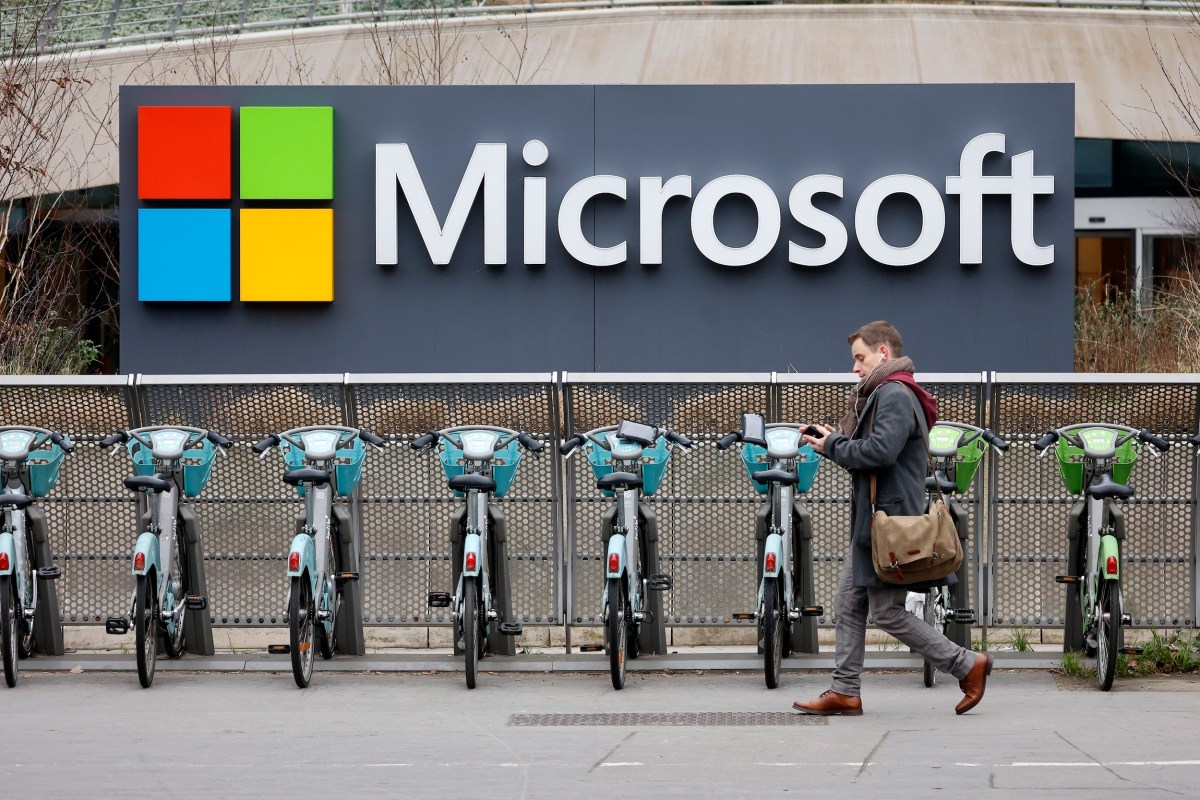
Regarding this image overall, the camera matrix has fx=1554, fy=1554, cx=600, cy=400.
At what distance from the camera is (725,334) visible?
1579 cm

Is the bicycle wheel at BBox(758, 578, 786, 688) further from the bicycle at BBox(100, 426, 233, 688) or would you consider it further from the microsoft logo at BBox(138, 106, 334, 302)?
the microsoft logo at BBox(138, 106, 334, 302)

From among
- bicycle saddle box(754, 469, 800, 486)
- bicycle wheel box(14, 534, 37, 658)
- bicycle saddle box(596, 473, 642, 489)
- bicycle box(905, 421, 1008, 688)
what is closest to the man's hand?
bicycle saddle box(754, 469, 800, 486)

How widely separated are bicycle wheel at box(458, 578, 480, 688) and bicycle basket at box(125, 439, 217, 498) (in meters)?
1.61

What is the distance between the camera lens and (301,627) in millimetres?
7906

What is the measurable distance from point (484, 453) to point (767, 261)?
319 inches

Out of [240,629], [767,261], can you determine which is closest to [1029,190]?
[767,261]

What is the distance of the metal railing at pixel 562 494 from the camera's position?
8.58 meters

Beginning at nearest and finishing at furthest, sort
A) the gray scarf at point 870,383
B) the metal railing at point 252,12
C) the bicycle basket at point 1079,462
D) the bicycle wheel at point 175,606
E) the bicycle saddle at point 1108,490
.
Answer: the gray scarf at point 870,383 → the bicycle saddle at point 1108,490 → the bicycle basket at point 1079,462 → the bicycle wheel at point 175,606 → the metal railing at point 252,12

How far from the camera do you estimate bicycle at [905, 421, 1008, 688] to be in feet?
26.0

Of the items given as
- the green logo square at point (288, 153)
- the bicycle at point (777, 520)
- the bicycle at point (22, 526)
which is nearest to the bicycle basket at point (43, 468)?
the bicycle at point (22, 526)

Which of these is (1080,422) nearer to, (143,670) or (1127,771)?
(1127,771)

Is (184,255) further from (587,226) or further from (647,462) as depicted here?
(647,462)

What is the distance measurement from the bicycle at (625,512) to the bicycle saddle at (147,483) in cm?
207

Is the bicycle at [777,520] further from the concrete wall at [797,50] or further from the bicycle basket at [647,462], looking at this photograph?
the concrete wall at [797,50]
